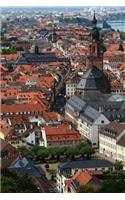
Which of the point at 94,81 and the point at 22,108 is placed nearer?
the point at 22,108

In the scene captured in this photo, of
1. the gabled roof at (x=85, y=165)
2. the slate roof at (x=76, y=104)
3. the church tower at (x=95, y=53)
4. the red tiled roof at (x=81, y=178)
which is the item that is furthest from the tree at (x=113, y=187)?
the church tower at (x=95, y=53)

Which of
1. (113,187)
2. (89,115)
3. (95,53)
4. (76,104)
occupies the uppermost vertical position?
(113,187)

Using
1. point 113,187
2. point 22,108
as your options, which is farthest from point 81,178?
point 22,108

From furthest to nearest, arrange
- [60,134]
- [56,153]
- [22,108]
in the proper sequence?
[22,108]
[60,134]
[56,153]

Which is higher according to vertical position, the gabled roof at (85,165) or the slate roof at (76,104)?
the gabled roof at (85,165)

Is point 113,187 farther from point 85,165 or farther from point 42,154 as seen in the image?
point 42,154

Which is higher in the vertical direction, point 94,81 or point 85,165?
point 85,165

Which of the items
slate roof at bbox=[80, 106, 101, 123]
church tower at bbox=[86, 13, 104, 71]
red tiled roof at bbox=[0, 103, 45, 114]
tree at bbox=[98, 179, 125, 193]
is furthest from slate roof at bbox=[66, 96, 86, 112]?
tree at bbox=[98, 179, 125, 193]

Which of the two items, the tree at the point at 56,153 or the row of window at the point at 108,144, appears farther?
the row of window at the point at 108,144

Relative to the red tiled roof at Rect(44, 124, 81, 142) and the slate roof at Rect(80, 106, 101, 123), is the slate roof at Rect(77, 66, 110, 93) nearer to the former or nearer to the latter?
the slate roof at Rect(80, 106, 101, 123)

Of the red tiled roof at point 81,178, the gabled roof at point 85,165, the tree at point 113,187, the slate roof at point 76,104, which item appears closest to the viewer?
the tree at point 113,187

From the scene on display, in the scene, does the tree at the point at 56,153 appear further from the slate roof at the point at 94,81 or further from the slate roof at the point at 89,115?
the slate roof at the point at 94,81
